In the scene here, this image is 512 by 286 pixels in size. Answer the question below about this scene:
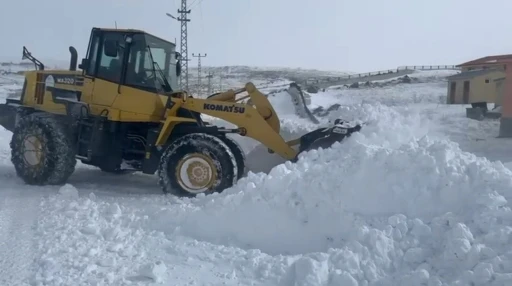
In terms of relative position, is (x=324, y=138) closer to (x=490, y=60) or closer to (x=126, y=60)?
(x=126, y=60)

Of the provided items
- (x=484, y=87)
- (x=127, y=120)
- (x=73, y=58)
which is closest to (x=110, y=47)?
(x=127, y=120)

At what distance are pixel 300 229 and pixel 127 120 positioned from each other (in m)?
4.22

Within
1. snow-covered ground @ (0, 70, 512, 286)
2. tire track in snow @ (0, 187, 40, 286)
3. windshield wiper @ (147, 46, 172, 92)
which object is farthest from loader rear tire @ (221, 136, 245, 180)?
tire track in snow @ (0, 187, 40, 286)

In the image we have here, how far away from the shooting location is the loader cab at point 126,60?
918cm

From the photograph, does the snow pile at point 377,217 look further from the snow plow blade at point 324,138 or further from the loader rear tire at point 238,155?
the snow plow blade at point 324,138

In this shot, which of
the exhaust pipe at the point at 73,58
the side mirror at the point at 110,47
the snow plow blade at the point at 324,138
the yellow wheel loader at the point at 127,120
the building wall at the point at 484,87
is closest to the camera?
the side mirror at the point at 110,47

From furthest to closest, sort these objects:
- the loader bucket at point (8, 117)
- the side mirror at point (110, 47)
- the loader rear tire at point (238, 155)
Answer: the loader bucket at point (8, 117) → the side mirror at point (110, 47) → the loader rear tire at point (238, 155)

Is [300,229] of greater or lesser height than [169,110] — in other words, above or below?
below

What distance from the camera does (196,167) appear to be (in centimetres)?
859

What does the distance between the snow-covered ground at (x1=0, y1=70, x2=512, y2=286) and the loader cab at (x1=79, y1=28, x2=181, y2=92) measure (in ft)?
6.44

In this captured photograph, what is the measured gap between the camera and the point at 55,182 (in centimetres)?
932

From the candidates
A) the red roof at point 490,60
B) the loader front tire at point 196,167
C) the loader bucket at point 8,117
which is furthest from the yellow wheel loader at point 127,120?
the red roof at point 490,60

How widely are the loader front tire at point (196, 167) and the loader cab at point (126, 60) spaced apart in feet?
4.35

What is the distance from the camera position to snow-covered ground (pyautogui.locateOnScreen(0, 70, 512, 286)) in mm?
5121
